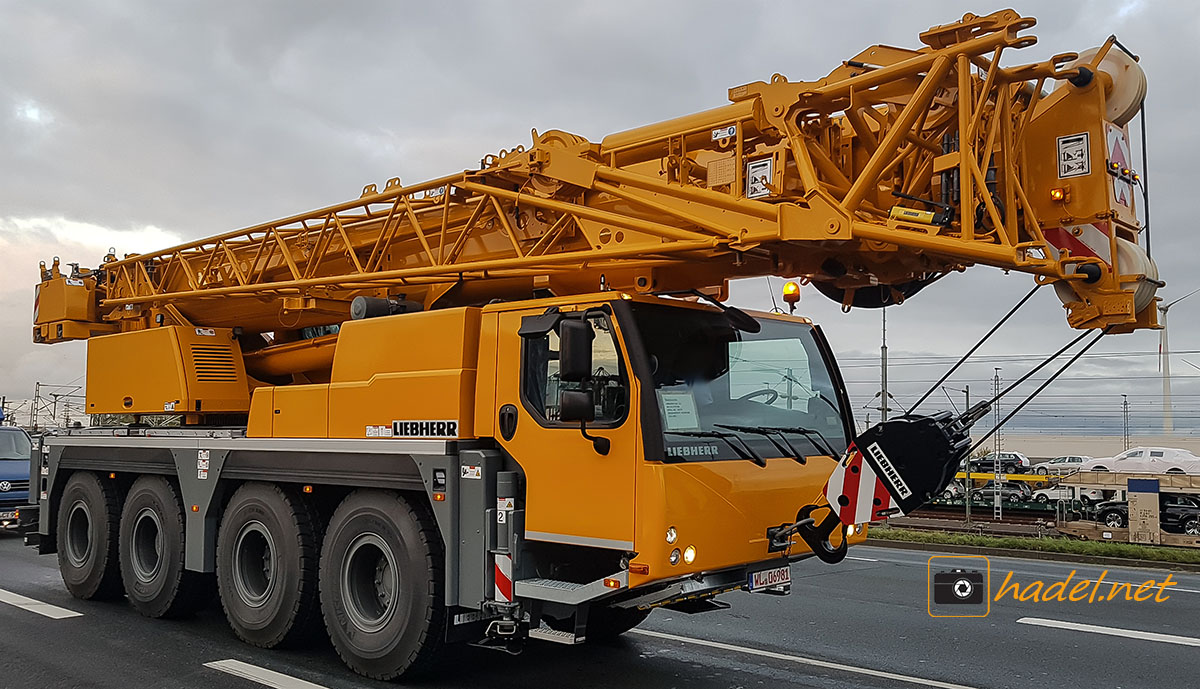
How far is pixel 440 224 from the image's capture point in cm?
777

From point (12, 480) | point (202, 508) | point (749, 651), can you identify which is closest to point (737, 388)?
point (749, 651)

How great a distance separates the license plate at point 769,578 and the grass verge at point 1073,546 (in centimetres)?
960

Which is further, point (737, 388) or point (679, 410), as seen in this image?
point (737, 388)

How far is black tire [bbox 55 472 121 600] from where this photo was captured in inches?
360

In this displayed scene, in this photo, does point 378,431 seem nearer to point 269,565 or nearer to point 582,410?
point 269,565

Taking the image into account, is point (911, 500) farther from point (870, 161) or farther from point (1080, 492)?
point (1080, 492)

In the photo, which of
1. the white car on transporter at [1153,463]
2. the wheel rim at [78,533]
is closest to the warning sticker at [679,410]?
the wheel rim at [78,533]

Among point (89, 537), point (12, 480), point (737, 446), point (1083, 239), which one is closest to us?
point (1083, 239)

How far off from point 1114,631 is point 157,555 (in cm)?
840

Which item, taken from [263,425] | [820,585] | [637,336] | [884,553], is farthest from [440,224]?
[884,553]

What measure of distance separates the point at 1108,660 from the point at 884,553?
7705 millimetres

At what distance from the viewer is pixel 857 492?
5973mm

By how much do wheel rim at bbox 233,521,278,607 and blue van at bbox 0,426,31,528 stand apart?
28.1ft

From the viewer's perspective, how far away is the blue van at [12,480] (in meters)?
14.4
